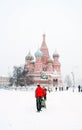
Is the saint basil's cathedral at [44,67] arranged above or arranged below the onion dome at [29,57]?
below

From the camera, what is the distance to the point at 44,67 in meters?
108

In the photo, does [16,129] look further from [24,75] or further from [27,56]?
[27,56]

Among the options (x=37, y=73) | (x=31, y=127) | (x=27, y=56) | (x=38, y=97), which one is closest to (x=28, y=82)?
(x=37, y=73)

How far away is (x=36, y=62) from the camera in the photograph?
105 metres

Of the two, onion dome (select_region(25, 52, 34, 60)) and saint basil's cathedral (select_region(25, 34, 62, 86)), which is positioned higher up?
onion dome (select_region(25, 52, 34, 60))

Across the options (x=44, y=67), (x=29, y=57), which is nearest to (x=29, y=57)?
(x=29, y=57)

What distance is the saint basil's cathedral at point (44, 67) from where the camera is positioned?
10381 centimetres

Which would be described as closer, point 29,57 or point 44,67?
point 44,67

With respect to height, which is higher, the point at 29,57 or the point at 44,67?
the point at 29,57

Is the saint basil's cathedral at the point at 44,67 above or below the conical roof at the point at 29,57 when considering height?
below

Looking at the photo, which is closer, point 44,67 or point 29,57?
point 44,67

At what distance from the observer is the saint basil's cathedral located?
10381 cm

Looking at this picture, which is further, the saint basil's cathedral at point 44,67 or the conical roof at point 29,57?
the conical roof at point 29,57

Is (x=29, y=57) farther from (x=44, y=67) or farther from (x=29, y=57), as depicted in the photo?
(x=44, y=67)
